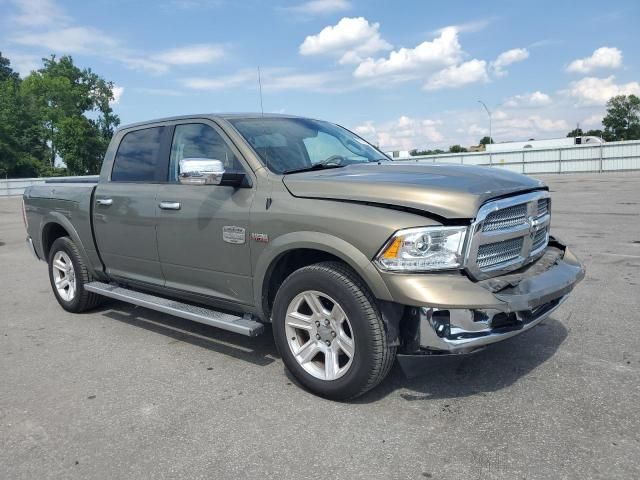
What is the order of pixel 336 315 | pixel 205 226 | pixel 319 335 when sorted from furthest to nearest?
1. pixel 205 226
2. pixel 319 335
3. pixel 336 315

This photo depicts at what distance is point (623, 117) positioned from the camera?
87375 mm

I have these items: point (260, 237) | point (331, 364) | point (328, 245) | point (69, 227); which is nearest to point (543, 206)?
point (328, 245)

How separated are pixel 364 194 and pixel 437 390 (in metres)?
1.38

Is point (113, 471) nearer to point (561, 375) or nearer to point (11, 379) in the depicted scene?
point (11, 379)

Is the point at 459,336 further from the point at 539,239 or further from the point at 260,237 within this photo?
the point at 260,237

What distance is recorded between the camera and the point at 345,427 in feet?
10.2

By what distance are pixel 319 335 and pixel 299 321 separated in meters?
0.16

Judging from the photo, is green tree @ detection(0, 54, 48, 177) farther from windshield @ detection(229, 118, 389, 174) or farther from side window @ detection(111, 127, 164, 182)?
windshield @ detection(229, 118, 389, 174)

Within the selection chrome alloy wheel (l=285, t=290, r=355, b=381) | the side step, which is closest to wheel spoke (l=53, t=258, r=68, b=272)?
the side step

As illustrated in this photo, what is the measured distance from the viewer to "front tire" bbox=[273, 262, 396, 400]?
3188mm

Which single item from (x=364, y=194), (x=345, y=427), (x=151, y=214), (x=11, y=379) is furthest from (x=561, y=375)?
(x=11, y=379)

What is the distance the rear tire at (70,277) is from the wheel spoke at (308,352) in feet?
9.98

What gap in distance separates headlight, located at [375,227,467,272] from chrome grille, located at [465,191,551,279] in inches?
3.0

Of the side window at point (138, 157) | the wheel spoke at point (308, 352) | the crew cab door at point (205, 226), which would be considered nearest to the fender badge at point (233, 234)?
the crew cab door at point (205, 226)
